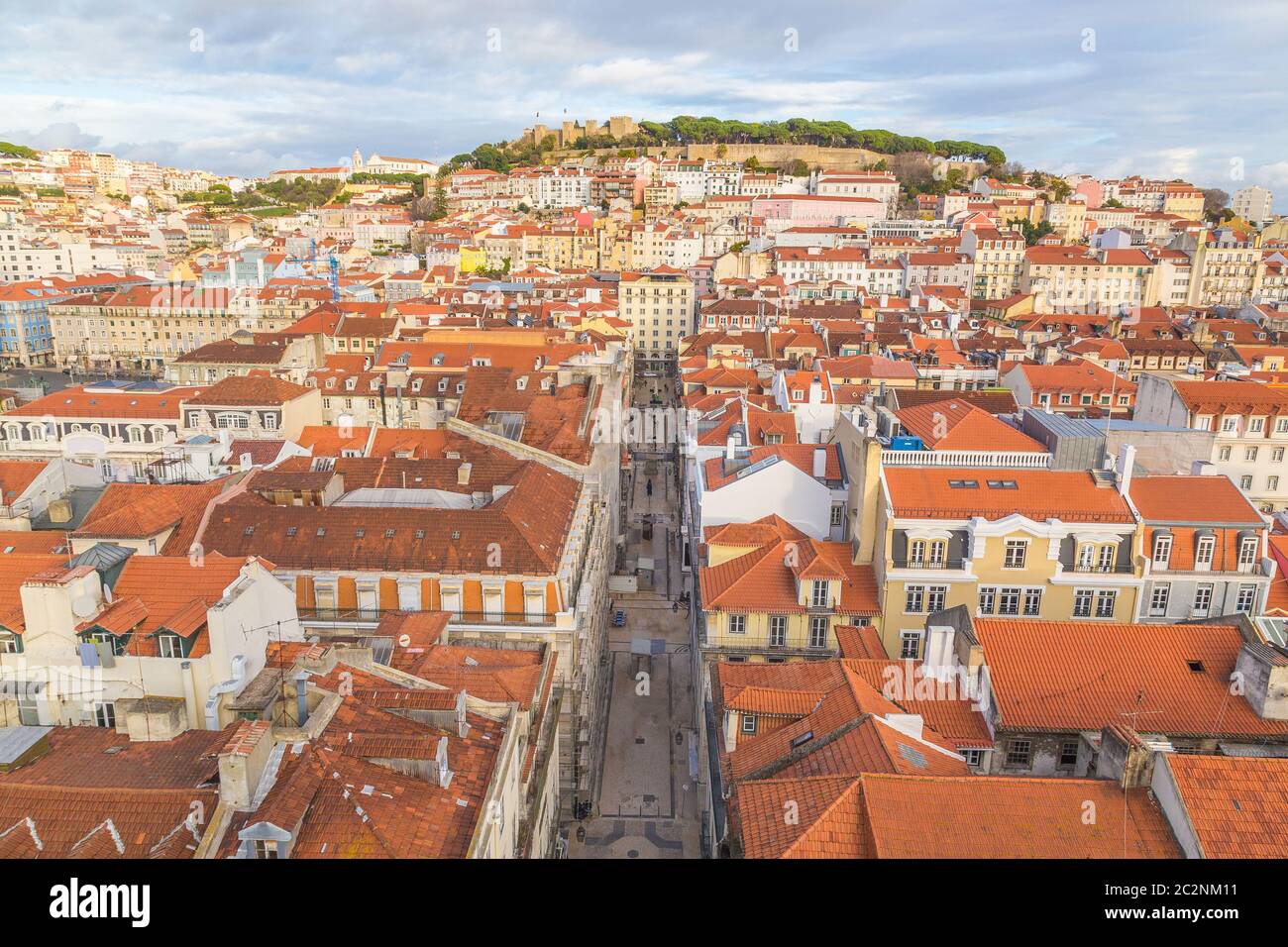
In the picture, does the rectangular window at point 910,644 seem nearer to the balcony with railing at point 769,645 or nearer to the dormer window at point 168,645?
the balcony with railing at point 769,645

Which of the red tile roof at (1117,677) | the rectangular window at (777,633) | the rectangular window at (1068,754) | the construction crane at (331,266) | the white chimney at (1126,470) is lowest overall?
the rectangular window at (777,633)

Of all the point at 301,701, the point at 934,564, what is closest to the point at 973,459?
the point at 934,564

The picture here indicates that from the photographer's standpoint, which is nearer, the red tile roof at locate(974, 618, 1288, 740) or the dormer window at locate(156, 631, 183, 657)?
the dormer window at locate(156, 631, 183, 657)

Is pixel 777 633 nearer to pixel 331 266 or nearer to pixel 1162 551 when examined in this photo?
Result: pixel 1162 551

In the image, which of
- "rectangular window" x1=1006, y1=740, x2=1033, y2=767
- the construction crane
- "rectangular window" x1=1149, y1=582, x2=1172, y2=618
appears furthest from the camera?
the construction crane

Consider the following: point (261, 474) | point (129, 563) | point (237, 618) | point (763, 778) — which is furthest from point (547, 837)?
point (261, 474)

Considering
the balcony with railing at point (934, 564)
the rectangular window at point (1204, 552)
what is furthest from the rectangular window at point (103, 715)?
the rectangular window at point (1204, 552)

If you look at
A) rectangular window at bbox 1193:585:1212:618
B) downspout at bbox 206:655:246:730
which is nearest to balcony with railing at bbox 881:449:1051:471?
rectangular window at bbox 1193:585:1212:618

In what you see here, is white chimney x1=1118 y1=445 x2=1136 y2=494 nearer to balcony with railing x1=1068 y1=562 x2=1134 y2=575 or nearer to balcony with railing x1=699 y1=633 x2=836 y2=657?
balcony with railing x1=1068 y1=562 x2=1134 y2=575
